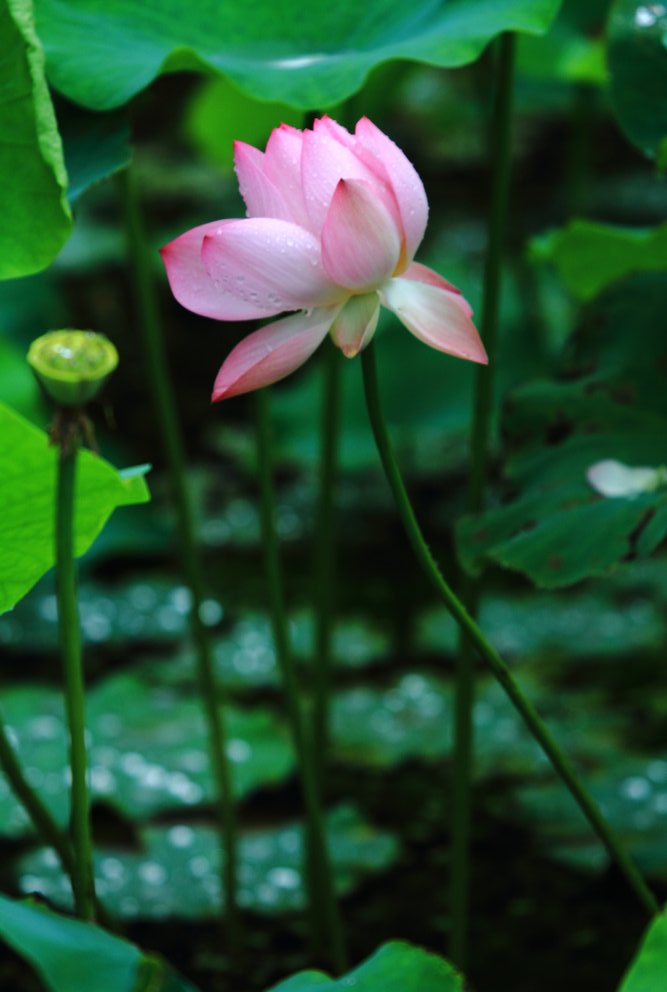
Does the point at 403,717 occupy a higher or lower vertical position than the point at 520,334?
lower

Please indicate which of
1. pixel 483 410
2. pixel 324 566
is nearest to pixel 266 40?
pixel 483 410

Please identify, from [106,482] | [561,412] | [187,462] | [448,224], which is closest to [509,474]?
[561,412]

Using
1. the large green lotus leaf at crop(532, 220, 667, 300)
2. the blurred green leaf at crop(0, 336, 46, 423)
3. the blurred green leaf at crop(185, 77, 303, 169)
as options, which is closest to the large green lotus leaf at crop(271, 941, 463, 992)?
the large green lotus leaf at crop(532, 220, 667, 300)

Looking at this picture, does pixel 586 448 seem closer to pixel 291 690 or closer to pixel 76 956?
pixel 291 690

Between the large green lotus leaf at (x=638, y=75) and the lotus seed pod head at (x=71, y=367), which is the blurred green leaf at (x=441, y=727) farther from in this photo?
the lotus seed pod head at (x=71, y=367)

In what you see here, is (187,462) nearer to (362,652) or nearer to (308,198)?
(362,652)

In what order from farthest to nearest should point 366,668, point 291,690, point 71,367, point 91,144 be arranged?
point 366,668 < point 291,690 < point 91,144 < point 71,367
